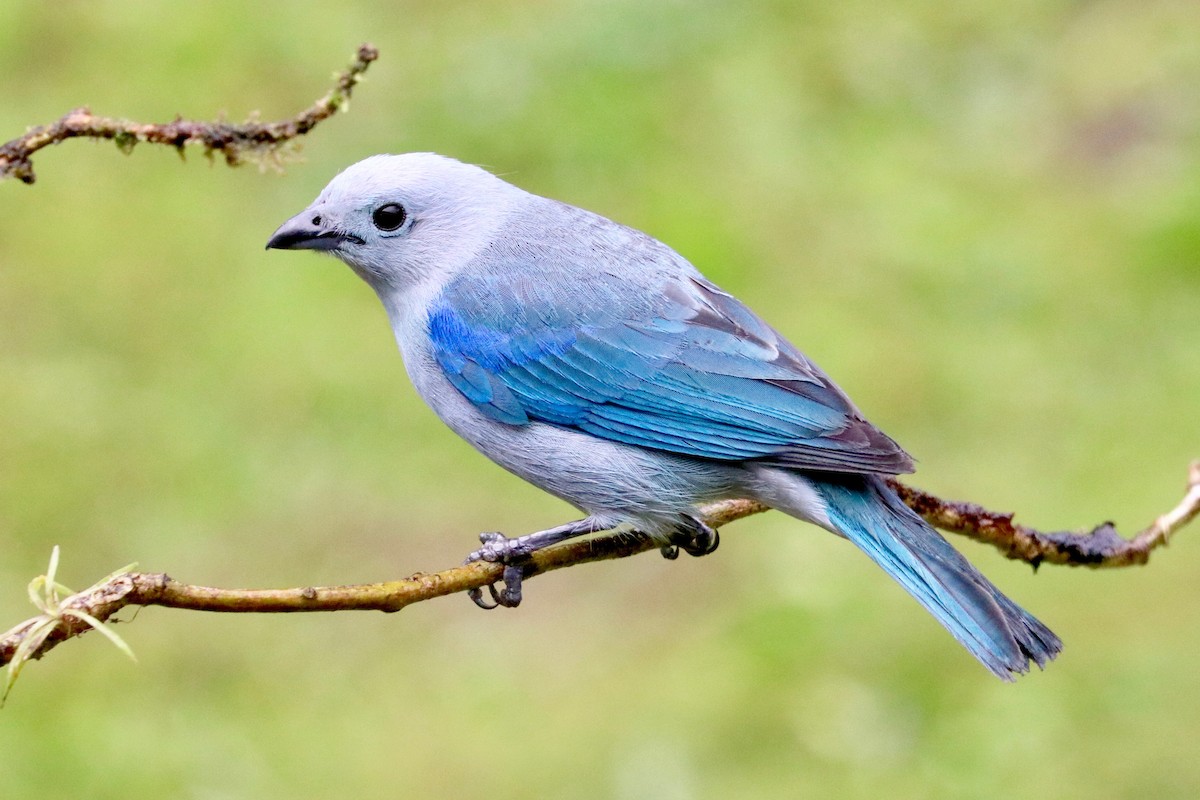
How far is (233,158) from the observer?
3.52m

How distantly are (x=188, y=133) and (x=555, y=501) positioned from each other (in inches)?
192

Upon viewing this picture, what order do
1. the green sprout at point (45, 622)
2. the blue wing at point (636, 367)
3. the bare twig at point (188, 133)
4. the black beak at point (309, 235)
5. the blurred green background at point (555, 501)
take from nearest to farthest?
the green sprout at point (45, 622), the bare twig at point (188, 133), the blue wing at point (636, 367), the black beak at point (309, 235), the blurred green background at point (555, 501)

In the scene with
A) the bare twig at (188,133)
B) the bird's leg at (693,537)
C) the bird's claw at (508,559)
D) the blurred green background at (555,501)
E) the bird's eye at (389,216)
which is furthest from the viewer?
the blurred green background at (555,501)

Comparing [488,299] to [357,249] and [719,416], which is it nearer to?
[357,249]

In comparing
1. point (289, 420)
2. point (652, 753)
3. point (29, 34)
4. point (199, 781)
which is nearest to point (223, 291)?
point (289, 420)

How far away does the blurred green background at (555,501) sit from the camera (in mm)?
6668

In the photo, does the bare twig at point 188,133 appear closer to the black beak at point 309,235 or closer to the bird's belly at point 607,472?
the black beak at point 309,235

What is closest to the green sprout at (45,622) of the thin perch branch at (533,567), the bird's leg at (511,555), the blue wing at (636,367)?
the thin perch branch at (533,567)

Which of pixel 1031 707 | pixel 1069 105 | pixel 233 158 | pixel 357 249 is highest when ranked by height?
pixel 1069 105

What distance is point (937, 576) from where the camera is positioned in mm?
4105

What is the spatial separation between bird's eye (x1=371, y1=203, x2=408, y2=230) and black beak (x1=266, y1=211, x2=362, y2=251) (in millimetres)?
88

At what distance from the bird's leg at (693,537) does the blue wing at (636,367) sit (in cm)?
26

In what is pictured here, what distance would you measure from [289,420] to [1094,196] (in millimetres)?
5276

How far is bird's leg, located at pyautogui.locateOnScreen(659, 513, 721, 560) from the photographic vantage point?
4625mm
